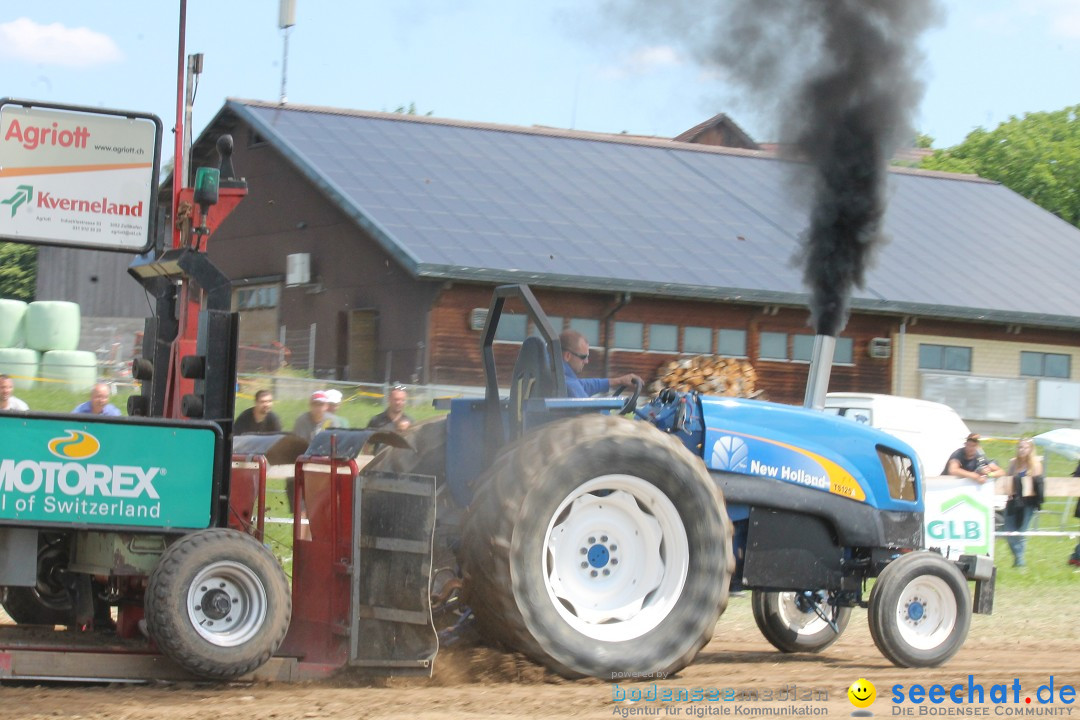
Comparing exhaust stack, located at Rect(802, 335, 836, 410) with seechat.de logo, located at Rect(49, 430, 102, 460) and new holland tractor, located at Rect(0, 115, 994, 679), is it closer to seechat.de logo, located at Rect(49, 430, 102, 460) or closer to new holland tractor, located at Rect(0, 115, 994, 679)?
new holland tractor, located at Rect(0, 115, 994, 679)

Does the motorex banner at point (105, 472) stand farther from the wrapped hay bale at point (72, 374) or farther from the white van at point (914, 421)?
the white van at point (914, 421)

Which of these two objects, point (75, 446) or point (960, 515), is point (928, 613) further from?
point (960, 515)

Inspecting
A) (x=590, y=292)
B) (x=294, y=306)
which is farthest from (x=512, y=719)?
(x=294, y=306)

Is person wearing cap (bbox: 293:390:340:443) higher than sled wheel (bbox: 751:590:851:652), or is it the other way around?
person wearing cap (bbox: 293:390:340:443)

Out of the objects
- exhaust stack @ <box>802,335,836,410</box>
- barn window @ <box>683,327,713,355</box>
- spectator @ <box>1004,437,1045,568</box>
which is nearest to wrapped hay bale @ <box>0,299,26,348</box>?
barn window @ <box>683,327,713,355</box>

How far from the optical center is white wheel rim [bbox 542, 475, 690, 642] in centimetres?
680

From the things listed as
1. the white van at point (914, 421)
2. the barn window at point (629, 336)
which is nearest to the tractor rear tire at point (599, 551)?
the white van at point (914, 421)

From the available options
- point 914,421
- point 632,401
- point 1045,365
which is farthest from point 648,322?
point 632,401

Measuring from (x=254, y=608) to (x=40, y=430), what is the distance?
3.81ft

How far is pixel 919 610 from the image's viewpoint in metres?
7.80

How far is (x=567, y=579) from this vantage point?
6.82 meters

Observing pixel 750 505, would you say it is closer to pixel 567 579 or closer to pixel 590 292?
pixel 567 579

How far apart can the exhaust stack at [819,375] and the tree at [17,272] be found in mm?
42950

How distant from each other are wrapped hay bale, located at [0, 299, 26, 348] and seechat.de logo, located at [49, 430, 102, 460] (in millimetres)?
19612
